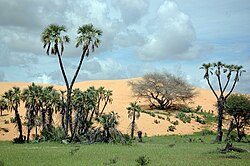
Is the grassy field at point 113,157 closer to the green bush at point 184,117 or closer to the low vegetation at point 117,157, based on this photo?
the low vegetation at point 117,157

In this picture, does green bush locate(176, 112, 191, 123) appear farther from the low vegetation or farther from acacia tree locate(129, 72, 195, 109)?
the low vegetation

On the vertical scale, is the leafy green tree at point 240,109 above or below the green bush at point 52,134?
above

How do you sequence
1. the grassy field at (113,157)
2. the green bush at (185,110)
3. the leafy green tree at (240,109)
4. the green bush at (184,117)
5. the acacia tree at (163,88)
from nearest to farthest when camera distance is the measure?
the grassy field at (113,157) < the leafy green tree at (240,109) < the green bush at (184,117) < the acacia tree at (163,88) < the green bush at (185,110)

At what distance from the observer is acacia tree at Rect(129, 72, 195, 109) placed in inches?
3206

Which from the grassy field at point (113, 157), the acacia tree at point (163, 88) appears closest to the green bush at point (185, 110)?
the acacia tree at point (163, 88)

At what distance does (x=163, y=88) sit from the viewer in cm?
8119

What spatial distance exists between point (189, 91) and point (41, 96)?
43178 mm

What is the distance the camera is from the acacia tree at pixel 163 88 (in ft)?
267

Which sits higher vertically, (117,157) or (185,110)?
(185,110)

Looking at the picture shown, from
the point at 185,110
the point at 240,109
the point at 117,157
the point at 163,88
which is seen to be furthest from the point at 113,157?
the point at 185,110

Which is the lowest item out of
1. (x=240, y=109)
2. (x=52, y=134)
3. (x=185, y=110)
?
(x=52, y=134)

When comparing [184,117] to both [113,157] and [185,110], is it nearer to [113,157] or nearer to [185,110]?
[185,110]

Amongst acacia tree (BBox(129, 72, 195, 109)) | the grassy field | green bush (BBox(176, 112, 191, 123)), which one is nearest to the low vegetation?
the grassy field

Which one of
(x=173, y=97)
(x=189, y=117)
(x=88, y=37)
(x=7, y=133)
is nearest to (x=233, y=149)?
(x=88, y=37)
